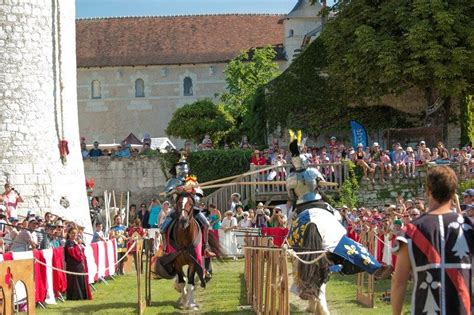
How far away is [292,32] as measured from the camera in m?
80.4

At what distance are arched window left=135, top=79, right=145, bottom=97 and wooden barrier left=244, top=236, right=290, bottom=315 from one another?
61.6 metres

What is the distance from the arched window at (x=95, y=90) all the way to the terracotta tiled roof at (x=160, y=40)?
2.18 m

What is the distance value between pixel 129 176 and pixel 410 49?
14632 millimetres

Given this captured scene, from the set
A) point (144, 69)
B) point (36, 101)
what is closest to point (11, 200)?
point (36, 101)

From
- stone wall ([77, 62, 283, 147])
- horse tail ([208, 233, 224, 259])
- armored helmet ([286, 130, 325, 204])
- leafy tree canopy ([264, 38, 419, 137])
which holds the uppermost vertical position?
stone wall ([77, 62, 283, 147])

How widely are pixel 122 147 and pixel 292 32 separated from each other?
3249 cm

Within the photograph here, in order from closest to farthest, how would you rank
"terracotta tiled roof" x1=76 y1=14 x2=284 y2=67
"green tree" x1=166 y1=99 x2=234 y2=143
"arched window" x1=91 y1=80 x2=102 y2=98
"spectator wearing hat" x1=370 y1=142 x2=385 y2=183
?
"spectator wearing hat" x1=370 y1=142 x2=385 y2=183 < "green tree" x1=166 y1=99 x2=234 y2=143 < "terracotta tiled roof" x1=76 y1=14 x2=284 y2=67 < "arched window" x1=91 y1=80 x2=102 y2=98

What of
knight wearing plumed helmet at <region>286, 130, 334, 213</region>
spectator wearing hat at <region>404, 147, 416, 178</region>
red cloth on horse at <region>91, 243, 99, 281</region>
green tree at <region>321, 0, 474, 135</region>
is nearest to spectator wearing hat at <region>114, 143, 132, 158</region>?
green tree at <region>321, 0, 474, 135</region>

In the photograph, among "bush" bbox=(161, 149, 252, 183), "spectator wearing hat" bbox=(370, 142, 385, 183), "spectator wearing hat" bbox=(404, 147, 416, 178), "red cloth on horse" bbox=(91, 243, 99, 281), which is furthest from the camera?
"bush" bbox=(161, 149, 252, 183)

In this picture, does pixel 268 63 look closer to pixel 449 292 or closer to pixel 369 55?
pixel 369 55

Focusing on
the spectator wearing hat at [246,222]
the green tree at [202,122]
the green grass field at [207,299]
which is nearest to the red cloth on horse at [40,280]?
the green grass field at [207,299]

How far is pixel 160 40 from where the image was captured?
260 feet

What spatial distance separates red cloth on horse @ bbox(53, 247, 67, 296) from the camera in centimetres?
1986

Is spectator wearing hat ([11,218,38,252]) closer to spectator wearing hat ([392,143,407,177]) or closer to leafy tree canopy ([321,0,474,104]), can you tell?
spectator wearing hat ([392,143,407,177])
